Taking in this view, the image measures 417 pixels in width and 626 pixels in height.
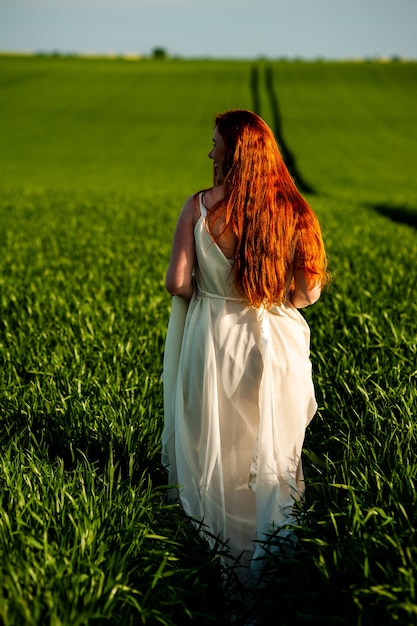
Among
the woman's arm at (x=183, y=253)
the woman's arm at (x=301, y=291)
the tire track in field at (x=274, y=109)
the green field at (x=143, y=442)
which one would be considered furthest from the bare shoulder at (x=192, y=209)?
the tire track in field at (x=274, y=109)

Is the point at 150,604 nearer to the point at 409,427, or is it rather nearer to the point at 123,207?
the point at 409,427

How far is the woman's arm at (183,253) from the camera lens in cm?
335

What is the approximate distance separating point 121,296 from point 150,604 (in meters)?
5.49

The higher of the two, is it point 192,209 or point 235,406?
point 192,209

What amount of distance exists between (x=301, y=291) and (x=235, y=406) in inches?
25.2

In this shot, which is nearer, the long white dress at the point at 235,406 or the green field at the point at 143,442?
the green field at the point at 143,442

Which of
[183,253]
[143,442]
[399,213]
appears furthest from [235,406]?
[399,213]

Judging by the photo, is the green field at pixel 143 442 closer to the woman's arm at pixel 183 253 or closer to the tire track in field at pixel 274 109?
the woman's arm at pixel 183 253

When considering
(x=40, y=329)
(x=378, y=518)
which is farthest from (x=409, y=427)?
(x=40, y=329)

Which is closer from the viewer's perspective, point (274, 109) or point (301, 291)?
point (301, 291)

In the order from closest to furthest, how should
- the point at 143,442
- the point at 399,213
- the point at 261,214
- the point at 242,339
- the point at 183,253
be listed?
the point at 261,214, the point at 183,253, the point at 242,339, the point at 143,442, the point at 399,213

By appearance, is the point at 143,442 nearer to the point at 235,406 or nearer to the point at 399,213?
the point at 235,406

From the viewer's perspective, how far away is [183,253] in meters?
3.39

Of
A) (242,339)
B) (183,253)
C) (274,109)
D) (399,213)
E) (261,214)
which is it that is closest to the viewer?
(261,214)
